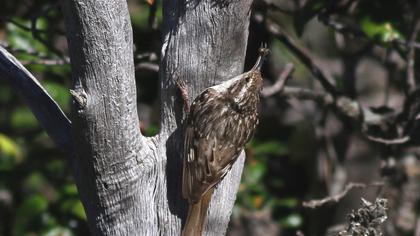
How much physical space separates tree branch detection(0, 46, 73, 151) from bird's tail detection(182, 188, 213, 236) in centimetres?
47

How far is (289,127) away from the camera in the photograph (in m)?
5.12

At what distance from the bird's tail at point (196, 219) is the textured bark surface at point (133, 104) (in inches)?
2.1

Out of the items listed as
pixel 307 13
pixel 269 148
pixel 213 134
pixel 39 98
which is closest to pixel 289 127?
pixel 269 148

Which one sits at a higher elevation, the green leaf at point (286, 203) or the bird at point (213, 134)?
the bird at point (213, 134)

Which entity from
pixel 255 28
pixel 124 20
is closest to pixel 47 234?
pixel 255 28

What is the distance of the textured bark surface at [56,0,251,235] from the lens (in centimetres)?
234

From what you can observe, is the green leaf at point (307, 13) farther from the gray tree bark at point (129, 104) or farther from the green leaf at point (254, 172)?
the gray tree bark at point (129, 104)

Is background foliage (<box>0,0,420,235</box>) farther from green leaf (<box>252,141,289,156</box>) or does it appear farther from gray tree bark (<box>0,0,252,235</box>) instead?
gray tree bark (<box>0,0,252,235</box>)

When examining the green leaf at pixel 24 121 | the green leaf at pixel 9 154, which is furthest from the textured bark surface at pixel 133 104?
the green leaf at pixel 24 121

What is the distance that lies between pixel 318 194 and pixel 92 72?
3018 millimetres

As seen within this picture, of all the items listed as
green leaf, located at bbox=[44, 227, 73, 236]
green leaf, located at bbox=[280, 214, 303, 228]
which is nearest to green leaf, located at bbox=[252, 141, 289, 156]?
green leaf, located at bbox=[280, 214, 303, 228]

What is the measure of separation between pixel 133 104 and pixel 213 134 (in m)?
0.79

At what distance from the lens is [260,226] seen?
5.05 metres

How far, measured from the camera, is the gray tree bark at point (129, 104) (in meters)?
2.34
